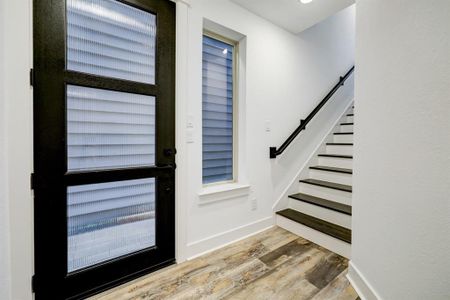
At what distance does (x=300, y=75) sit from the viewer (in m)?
2.80

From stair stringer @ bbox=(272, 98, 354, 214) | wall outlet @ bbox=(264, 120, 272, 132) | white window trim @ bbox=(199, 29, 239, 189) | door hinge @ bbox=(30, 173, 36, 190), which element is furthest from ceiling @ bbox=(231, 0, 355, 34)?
door hinge @ bbox=(30, 173, 36, 190)

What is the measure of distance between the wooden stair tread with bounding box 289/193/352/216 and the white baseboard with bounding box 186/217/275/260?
47 centimetres

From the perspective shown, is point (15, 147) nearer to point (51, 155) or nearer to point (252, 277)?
point (51, 155)

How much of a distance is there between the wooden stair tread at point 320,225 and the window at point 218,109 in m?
0.87

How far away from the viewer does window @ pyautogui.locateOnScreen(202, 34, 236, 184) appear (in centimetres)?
214

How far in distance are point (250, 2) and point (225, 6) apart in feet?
0.91

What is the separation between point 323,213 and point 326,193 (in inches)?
11.9

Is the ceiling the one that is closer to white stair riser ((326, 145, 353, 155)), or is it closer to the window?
the window

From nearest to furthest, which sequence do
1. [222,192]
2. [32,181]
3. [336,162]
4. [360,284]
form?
[32,181] < [360,284] < [222,192] < [336,162]

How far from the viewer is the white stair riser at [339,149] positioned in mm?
2889

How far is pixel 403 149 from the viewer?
1.07m

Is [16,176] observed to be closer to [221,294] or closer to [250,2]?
[221,294]

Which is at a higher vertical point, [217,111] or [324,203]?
[217,111]

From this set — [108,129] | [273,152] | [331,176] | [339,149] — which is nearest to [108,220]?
[108,129]
